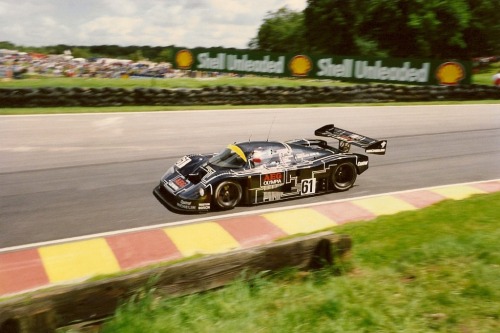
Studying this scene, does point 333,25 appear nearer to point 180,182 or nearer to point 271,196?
point 271,196

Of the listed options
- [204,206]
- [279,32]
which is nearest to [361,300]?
[204,206]

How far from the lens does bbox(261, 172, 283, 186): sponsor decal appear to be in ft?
29.4

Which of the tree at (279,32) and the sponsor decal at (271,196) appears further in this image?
the tree at (279,32)

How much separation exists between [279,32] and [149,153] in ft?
199

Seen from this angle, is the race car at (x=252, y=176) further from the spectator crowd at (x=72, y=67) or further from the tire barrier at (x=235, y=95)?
the spectator crowd at (x=72, y=67)

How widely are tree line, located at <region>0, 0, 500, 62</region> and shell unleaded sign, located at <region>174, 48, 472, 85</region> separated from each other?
9660 millimetres

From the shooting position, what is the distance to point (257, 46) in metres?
72.9

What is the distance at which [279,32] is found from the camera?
229 ft

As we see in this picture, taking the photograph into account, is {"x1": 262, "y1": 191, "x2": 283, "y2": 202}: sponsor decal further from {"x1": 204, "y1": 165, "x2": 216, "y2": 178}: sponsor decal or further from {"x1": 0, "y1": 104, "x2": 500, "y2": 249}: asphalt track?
{"x1": 204, "y1": 165, "x2": 216, "y2": 178}: sponsor decal

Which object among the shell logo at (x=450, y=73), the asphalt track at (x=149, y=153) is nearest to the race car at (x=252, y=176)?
the asphalt track at (x=149, y=153)

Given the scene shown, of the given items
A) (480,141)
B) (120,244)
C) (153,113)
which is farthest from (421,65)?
(120,244)

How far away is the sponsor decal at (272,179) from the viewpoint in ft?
29.4

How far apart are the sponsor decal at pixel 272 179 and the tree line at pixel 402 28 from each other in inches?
1112

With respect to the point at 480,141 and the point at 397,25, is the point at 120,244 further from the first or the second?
the point at 397,25
